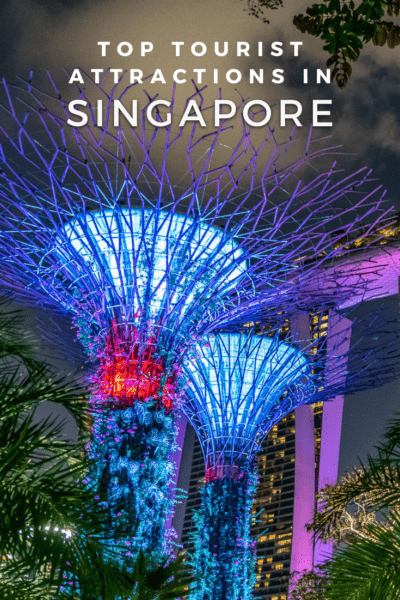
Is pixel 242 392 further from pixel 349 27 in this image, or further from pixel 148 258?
pixel 349 27

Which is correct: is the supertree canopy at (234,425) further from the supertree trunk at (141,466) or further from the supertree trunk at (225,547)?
the supertree trunk at (141,466)

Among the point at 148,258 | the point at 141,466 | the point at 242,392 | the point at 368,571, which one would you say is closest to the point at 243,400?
the point at 242,392

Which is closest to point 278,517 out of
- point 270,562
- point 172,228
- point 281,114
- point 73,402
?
point 270,562

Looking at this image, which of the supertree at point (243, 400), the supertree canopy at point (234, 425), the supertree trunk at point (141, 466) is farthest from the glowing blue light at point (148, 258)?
the supertree canopy at point (234, 425)

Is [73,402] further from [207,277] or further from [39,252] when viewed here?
[39,252]

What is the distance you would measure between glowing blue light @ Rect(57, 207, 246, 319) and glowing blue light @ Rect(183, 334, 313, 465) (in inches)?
253

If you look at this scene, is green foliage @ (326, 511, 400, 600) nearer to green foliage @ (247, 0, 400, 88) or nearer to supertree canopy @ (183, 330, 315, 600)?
green foliage @ (247, 0, 400, 88)

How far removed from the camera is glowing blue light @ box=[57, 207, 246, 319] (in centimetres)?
1348

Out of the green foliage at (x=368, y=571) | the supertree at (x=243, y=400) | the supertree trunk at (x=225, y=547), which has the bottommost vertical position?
the green foliage at (x=368, y=571)

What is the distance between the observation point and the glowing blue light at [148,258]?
1348cm

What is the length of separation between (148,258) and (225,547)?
8736 millimetres

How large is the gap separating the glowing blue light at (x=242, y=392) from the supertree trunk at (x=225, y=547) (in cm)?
113

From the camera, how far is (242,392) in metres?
21.6

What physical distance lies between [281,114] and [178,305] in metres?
4.27
